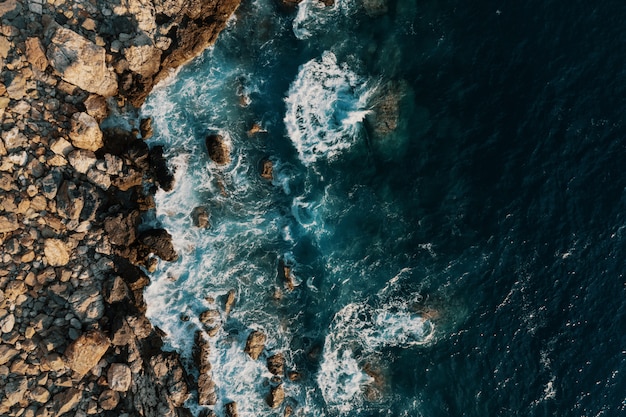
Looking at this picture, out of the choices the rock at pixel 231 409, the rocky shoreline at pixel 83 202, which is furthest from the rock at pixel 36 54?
the rock at pixel 231 409

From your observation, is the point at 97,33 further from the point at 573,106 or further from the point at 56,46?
the point at 573,106

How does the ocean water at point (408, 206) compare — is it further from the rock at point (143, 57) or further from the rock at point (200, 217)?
the rock at point (143, 57)

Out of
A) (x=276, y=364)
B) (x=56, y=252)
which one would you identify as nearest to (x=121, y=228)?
(x=56, y=252)

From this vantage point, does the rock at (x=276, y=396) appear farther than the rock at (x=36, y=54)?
Yes

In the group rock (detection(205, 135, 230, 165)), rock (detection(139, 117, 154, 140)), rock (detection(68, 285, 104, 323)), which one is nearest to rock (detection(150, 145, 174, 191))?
rock (detection(139, 117, 154, 140))

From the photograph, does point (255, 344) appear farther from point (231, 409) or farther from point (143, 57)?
point (143, 57)
